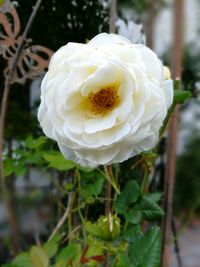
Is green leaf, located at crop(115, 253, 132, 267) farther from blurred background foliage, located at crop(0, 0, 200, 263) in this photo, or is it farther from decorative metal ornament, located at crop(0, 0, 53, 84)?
decorative metal ornament, located at crop(0, 0, 53, 84)

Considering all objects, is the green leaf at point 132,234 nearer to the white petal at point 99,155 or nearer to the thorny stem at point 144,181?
the thorny stem at point 144,181

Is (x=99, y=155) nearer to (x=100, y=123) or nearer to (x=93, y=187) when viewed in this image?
(x=100, y=123)

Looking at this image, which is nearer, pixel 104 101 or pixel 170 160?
pixel 104 101

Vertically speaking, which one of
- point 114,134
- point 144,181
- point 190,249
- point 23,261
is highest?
point 114,134

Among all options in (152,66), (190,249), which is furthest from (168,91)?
(190,249)

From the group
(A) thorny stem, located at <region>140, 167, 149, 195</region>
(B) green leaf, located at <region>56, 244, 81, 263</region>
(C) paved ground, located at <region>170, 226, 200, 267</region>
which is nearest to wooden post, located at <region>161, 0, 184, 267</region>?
(A) thorny stem, located at <region>140, 167, 149, 195</region>

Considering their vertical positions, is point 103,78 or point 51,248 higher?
point 103,78

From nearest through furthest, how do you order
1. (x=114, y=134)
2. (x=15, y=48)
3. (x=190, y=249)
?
(x=114, y=134) < (x=15, y=48) < (x=190, y=249)

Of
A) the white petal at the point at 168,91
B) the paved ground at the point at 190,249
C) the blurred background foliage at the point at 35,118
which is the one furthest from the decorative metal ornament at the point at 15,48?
the paved ground at the point at 190,249

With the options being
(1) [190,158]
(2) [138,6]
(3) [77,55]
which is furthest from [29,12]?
(1) [190,158]

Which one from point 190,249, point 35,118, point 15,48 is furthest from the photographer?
point 190,249
